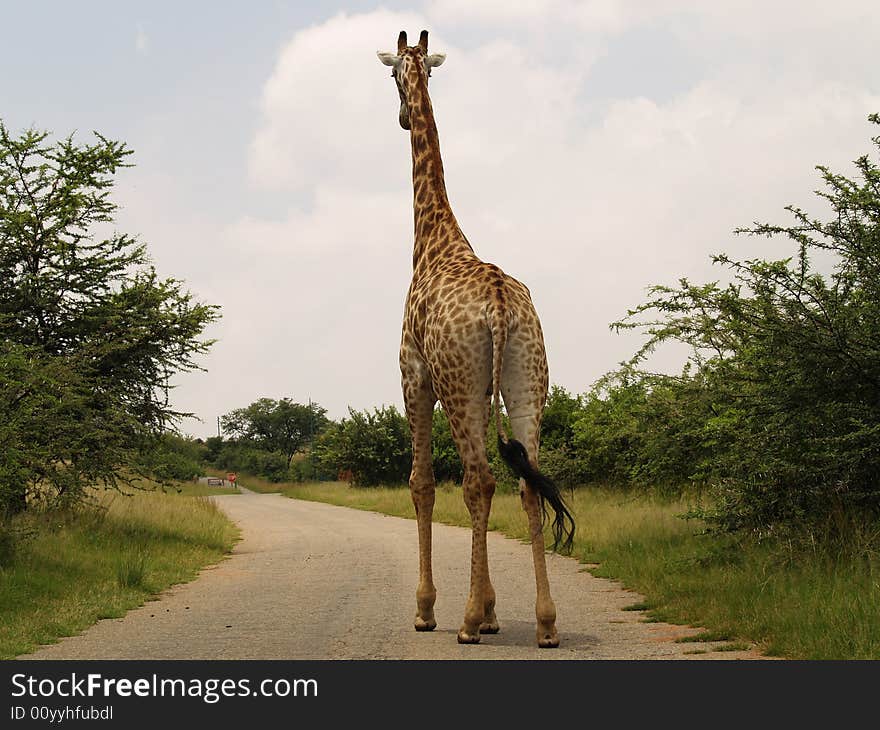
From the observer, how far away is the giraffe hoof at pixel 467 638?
696 cm

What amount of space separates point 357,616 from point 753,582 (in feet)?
11.0

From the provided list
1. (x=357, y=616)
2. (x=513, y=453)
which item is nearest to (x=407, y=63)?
(x=513, y=453)

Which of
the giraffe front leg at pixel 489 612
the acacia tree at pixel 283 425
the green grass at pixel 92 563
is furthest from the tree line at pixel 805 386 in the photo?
the acacia tree at pixel 283 425

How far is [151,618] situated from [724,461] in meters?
5.71

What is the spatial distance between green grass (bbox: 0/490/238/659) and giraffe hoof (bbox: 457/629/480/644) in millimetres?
3160

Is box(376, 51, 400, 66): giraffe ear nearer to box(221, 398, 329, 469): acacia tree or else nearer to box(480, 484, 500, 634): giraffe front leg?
box(480, 484, 500, 634): giraffe front leg

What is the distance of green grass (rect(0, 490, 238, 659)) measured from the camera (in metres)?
8.45

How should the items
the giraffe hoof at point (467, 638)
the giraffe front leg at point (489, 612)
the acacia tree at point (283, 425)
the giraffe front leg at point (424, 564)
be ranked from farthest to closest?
1. the acacia tree at point (283, 425)
2. the giraffe front leg at point (424, 564)
3. the giraffe front leg at point (489, 612)
4. the giraffe hoof at point (467, 638)

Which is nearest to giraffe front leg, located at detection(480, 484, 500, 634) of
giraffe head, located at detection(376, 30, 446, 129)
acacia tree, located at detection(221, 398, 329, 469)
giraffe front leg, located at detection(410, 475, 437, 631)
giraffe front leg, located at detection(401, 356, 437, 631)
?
giraffe front leg, located at detection(410, 475, 437, 631)

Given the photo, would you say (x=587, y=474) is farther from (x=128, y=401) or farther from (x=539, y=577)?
(x=539, y=577)

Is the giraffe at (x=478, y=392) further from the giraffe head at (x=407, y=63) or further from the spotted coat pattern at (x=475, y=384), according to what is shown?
the giraffe head at (x=407, y=63)

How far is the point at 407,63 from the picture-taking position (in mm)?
9297

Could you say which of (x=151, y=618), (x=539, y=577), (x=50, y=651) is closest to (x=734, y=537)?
(x=539, y=577)

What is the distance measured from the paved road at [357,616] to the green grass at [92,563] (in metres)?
0.27
